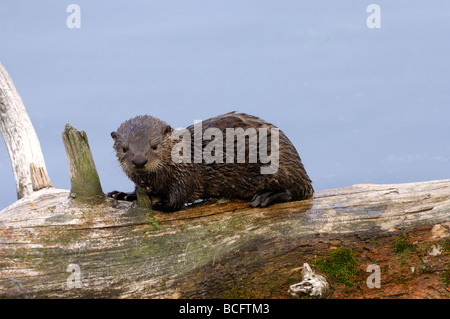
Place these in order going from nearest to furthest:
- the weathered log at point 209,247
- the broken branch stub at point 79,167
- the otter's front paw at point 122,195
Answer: the weathered log at point 209,247 → the broken branch stub at point 79,167 → the otter's front paw at point 122,195

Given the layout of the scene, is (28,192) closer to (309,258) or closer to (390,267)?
(309,258)

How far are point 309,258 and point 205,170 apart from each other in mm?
1202

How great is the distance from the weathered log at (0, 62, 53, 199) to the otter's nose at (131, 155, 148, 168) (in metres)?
2.14

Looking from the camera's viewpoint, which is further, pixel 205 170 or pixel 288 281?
pixel 205 170

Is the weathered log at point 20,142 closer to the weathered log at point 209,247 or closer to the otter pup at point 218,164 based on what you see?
the weathered log at point 209,247

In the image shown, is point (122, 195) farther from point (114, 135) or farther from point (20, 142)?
point (20, 142)

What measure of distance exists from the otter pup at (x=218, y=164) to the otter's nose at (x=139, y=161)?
0.61 ft

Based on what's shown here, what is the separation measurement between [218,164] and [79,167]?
49.3 inches

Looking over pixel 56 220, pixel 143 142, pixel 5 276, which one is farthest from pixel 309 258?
pixel 5 276

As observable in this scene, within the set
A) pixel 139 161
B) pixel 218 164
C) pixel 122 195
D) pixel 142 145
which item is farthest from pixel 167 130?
pixel 122 195

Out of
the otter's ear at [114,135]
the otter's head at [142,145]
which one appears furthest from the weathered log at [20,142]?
the otter's head at [142,145]

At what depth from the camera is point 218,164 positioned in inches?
172

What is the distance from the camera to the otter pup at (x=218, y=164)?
4152 millimetres

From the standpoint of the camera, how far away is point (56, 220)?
160 inches
